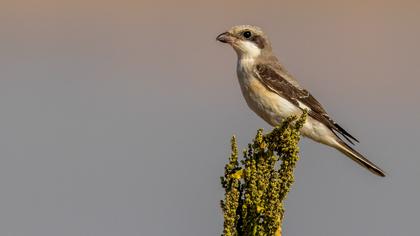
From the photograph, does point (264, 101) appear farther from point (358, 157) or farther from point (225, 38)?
point (358, 157)

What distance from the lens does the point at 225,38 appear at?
13672mm

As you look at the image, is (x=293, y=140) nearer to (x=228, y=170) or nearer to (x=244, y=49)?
(x=228, y=170)

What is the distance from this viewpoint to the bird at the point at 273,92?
13055 millimetres

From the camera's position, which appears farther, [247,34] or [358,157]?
[247,34]

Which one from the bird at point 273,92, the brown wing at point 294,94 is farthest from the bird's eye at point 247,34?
the brown wing at point 294,94

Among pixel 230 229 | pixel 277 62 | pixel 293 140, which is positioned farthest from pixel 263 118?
pixel 230 229

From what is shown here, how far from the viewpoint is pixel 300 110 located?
44.1ft

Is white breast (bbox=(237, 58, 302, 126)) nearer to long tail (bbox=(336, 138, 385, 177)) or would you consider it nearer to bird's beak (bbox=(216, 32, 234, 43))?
bird's beak (bbox=(216, 32, 234, 43))

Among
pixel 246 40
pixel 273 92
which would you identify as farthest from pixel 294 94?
pixel 246 40

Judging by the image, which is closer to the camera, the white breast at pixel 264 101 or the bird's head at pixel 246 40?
the white breast at pixel 264 101

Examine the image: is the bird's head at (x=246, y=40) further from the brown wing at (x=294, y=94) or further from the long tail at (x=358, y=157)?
the long tail at (x=358, y=157)

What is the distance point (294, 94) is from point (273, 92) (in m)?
0.48

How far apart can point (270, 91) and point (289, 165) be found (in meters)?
3.53

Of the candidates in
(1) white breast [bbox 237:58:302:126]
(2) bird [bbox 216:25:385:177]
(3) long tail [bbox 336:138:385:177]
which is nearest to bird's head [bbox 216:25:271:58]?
(2) bird [bbox 216:25:385:177]
